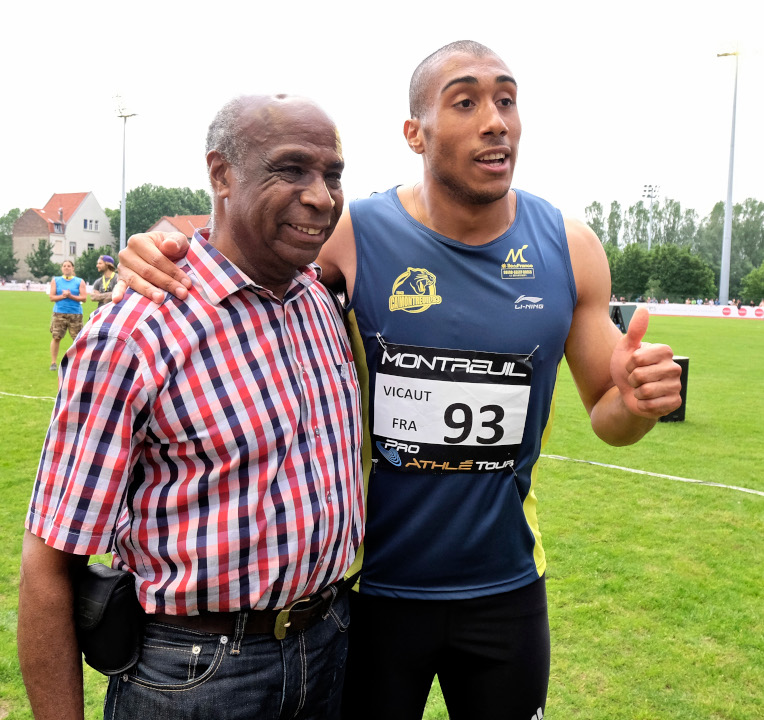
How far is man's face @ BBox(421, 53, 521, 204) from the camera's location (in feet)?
6.95

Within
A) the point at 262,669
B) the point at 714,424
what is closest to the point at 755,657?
the point at 262,669

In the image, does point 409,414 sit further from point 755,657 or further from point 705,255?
point 705,255

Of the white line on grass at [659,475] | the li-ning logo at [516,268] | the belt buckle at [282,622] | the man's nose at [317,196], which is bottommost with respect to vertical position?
the white line on grass at [659,475]

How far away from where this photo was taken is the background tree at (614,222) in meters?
88.9

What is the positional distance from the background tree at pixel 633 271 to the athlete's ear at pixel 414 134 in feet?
199

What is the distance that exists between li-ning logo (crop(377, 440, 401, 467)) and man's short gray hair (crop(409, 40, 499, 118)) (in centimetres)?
108

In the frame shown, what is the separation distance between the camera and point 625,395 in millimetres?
2039

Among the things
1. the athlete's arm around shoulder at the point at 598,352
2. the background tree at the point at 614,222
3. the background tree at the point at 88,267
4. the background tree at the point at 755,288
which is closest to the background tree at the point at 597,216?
the background tree at the point at 614,222

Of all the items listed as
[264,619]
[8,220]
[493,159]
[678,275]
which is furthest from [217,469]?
[8,220]

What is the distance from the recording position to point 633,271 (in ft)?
199

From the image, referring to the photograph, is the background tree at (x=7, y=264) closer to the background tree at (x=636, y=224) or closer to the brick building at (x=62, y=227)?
the brick building at (x=62, y=227)

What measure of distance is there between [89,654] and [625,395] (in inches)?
61.3

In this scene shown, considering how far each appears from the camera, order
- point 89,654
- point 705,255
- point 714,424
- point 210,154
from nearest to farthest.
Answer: point 89,654 → point 210,154 → point 714,424 → point 705,255

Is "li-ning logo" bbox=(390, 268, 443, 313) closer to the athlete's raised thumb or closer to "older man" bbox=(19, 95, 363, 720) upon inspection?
"older man" bbox=(19, 95, 363, 720)
